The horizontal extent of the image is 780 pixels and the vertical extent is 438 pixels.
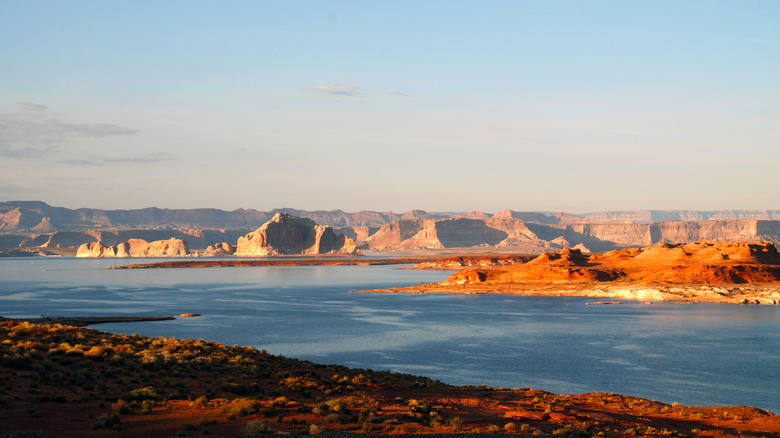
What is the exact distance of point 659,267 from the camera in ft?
322

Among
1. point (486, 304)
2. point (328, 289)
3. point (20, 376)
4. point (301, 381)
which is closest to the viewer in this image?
point (20, 376)

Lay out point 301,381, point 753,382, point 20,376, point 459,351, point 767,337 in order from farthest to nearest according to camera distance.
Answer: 1. point 767,337
2. point 459,351
3. point 753,382
4. point 301,381
5. point 20,376

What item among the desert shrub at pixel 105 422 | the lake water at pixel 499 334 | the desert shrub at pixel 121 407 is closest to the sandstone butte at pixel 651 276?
the lake water at pixel 499 334

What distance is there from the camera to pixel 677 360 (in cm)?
4022

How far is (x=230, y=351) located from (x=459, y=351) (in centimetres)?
1759

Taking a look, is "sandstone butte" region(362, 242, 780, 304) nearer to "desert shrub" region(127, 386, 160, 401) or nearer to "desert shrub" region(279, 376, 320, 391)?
"desert shrub" region(279, 376, 320, 391)

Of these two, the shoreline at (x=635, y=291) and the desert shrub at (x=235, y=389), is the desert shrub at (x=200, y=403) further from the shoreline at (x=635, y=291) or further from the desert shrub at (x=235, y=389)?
the shoreline at (x=635, y=291)

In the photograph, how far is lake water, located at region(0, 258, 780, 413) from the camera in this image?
3429 cm

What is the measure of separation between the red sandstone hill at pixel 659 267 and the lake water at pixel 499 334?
49.9 ft

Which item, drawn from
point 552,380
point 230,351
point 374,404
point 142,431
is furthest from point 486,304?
point 142,431

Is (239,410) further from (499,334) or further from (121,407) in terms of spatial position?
Answer: (499,334)

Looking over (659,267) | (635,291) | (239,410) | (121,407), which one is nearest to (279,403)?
(239,410)

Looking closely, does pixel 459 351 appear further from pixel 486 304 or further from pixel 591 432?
pixel 486 304

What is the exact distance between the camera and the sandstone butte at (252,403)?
56.3ft
